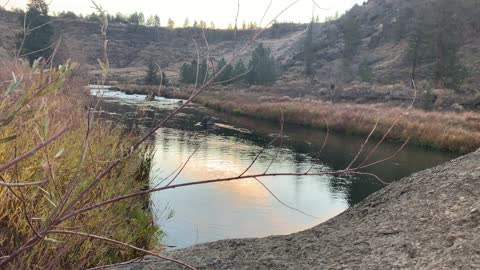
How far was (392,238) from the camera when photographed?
3639 mm

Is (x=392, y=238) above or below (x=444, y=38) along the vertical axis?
below

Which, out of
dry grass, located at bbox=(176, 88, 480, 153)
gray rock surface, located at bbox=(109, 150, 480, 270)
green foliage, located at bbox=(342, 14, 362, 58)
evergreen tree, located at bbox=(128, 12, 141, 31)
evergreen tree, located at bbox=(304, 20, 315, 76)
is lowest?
dry grass, located at bbox=(176, 88, 480, 153)

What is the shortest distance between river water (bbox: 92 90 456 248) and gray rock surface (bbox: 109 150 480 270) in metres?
1.79

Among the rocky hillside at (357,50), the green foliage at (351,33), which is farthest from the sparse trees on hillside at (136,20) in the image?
the green foliage at (351,33)

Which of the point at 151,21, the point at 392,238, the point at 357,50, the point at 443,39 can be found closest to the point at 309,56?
the point at 357,50

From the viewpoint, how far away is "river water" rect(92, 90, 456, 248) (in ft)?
33.0

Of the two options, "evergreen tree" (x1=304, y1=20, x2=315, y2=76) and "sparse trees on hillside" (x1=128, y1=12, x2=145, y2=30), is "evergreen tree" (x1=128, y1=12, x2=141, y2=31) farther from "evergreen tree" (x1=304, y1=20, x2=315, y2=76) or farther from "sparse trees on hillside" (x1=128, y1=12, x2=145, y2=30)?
"evergreen tree" (x1=304, y1=20, x2=315, y2=76)

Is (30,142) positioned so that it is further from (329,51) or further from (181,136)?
(329,51)

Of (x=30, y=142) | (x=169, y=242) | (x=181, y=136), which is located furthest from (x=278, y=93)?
(x=30, y=142)

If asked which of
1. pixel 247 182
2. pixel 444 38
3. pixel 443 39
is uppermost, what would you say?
pixel 444 38

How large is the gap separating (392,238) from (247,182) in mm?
11076

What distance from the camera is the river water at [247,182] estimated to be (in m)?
10.1

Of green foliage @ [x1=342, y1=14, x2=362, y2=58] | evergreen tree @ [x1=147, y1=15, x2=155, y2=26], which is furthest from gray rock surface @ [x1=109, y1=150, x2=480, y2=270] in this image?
evergreen tree @ [x1=147, y1=15, x2=155, y2=26]

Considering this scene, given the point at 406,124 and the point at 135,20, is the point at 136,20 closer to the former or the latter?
the point at 135,20
